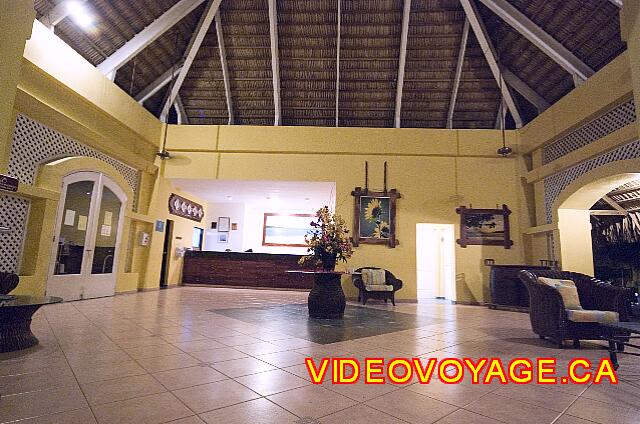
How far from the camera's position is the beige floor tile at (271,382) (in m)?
2.09

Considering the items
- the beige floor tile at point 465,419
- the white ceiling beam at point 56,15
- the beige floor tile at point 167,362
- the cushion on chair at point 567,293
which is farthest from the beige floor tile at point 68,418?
the white ceiling beam at point 56,15

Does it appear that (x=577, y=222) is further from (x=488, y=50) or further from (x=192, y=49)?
(x=192, y=49)

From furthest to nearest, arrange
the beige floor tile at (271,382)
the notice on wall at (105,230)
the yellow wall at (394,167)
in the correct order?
the yellow wall at (394,167) < the notice on wall at (105,230) < the beige floor tile at (271,382)

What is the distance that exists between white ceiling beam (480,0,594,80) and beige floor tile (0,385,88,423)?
341 inches

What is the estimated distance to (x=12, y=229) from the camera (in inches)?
192

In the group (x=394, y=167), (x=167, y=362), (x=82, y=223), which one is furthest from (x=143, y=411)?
(x=394, y=167)

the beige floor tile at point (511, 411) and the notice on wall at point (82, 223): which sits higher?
the notice on wall at point (82, 223)

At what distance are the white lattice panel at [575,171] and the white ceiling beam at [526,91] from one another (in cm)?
183

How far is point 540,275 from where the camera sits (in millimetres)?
4180

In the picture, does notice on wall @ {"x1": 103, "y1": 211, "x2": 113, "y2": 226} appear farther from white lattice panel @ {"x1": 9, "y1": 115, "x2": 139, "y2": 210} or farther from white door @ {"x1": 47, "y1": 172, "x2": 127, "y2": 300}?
white lattice panel @ {"x1": 9, "y1": 115, "x2": 139, "y2": 210}

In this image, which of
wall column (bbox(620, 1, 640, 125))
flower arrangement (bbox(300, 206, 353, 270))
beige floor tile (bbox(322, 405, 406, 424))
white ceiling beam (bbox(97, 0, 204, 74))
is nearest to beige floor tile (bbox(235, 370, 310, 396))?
beige floor tile (bbox(322, 405, 406, 424))

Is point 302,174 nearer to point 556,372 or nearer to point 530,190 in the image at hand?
point 530,190

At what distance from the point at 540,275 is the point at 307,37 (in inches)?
279

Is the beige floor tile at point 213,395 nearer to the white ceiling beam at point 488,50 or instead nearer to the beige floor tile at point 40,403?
the beige floor tile at point 40,403
